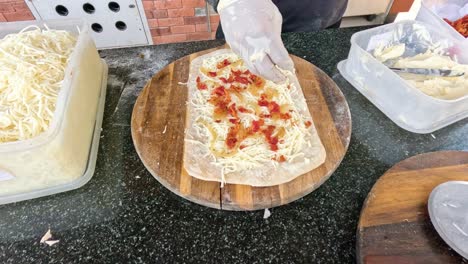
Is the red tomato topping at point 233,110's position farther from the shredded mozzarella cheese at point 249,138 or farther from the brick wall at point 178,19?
the brick wall at point 178,19

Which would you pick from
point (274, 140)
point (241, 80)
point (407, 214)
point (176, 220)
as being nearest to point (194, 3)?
point (241, 80)

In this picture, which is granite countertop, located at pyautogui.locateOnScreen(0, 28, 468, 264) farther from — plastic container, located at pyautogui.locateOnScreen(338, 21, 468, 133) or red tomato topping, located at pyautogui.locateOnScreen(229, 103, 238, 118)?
red tomato topping, located at pyautogui.locateOnScreen(229, 103, 238, 118)

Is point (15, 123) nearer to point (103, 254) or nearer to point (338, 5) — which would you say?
point (103, 254)

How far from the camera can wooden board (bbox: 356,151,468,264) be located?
84 centimetres

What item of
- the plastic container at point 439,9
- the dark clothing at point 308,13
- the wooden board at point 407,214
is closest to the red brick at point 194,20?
the dark clothing at point 308,13

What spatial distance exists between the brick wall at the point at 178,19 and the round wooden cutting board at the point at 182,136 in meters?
1.66

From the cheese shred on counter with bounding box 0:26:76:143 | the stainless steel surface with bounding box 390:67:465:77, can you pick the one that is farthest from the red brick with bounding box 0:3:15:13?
the stainless steel surface with bounding box 390:67:465:77

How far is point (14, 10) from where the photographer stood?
2.69 metres

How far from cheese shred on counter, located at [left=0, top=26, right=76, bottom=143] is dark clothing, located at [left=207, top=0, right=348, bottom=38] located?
0.95 metres

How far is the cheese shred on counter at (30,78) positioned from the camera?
95cm

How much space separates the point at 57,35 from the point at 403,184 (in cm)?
145

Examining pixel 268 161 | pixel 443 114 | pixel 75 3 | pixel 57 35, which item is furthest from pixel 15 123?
pixel 75 3

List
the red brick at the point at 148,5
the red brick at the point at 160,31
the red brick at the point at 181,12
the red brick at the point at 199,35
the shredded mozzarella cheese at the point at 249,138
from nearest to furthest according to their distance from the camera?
1. the shredded mozzarella cheese at the point at 249,138
2. the red brick at the point at 148,5
3. the red brick at the point at 181,12
4. the red brick at the point at 160,31
5. the red brick at the point at 199,35

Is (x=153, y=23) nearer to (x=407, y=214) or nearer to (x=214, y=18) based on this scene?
(x=214, y=18)
